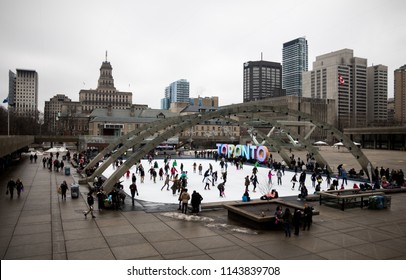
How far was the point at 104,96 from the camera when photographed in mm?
166375

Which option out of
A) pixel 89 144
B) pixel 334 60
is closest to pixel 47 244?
pixel 89 144

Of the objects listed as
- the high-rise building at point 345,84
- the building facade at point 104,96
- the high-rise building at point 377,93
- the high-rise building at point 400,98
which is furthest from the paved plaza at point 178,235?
the building facade at point 104,96

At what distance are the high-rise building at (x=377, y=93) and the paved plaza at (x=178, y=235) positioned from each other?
12165 cm

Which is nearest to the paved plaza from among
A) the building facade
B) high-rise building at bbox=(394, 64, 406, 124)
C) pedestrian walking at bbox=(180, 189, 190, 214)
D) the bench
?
the bench

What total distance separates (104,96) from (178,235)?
16318 cm

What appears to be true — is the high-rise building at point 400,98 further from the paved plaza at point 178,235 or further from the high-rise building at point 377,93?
the paved plaza at point 178,235

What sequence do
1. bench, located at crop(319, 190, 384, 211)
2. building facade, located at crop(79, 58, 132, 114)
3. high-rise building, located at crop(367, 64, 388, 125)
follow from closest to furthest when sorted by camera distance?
bench, located at crop(319, 190, 384, 211) → high-rise building, located at crop(367, 64, 388, 125) → building facade, located at crop(79, 58, 132, 114)

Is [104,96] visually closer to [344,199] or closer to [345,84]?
[345,84]

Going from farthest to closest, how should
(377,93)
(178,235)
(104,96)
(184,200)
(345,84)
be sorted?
1. (104,96)
2. (377,93)
3. (345,84)
4. (184,200)
5. (178,235)

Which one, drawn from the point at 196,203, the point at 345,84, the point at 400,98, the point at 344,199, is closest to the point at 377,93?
the point at 400,98

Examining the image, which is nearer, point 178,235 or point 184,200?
point 178,235

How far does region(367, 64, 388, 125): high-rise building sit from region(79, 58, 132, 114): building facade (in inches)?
4460

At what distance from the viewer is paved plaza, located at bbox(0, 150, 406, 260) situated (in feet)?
35.7

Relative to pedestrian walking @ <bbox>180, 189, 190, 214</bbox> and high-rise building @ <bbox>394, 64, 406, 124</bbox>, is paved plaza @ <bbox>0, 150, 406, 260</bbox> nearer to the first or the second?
pedestrian walking @ <bbox>180, 189, 190, 214</bbox>
